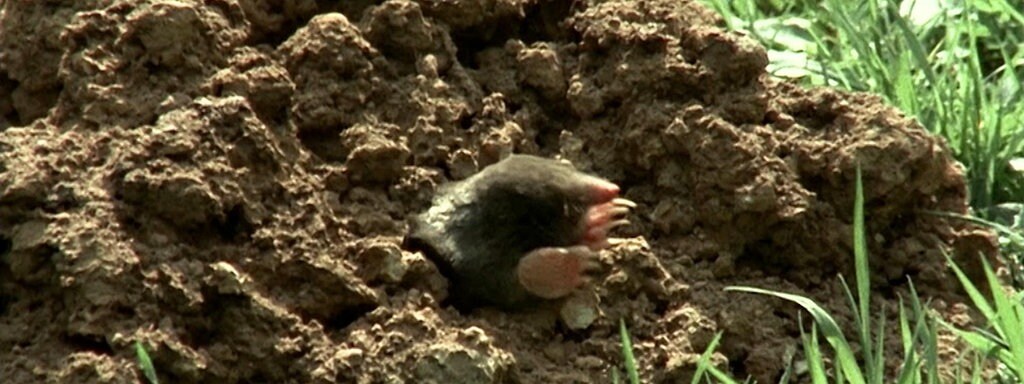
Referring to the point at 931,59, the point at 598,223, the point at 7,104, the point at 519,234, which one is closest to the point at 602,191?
the point at 598,223

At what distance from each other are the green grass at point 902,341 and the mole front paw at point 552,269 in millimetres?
129

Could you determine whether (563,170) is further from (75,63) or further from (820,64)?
(820,64)

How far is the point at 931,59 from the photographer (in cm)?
453

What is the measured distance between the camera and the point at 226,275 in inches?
119

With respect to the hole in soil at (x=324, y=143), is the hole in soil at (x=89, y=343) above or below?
below

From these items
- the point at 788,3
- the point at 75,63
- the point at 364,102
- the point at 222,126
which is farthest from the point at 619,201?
the point at 788,3

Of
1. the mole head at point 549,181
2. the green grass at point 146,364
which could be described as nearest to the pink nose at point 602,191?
the mole head at point 549,181

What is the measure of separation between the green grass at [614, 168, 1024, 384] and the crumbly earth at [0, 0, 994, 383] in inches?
2.5

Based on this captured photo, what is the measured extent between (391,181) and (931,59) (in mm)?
1761

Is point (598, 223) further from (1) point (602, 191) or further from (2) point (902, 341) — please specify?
(2) point (902, 341)

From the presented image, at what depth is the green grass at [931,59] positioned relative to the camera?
4.13 metres

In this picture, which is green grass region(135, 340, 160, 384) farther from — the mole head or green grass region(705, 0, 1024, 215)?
green grass region(705, 0, 1024, 215)

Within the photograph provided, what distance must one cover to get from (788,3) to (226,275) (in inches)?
89.5

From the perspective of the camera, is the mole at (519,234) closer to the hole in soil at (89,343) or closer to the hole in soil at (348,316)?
the hole in soil at (348,316)
